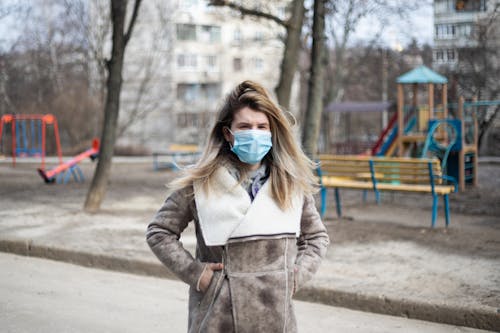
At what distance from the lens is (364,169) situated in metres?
11.3

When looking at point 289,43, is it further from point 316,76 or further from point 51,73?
point 51,73

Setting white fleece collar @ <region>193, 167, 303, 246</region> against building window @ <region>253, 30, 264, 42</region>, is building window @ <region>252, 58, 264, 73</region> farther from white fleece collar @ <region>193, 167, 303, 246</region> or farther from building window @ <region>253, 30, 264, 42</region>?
white fleece collar @ <region>193, 167, 303, 246</region>

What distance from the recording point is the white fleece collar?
2797mm

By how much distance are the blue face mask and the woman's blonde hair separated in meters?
0.09

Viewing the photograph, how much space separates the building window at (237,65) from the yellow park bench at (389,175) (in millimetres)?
58533

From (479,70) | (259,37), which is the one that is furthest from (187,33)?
(479,70)

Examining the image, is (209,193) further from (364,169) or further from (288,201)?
(364,169)

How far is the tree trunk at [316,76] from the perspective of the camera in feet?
45.6

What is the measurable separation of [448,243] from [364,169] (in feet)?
8.62

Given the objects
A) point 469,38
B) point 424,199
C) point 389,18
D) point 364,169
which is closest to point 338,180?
point 364,169

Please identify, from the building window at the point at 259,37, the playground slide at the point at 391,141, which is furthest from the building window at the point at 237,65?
the playground slide at the point at 391,141

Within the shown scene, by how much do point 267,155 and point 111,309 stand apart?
11.6 feet

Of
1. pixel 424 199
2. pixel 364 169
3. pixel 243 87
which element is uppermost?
pixel 243 87

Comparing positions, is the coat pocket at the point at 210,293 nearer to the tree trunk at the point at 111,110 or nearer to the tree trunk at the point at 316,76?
the tree trunk at the point at 111,110
